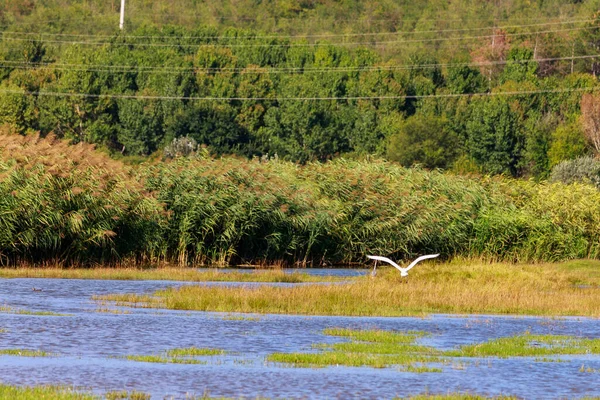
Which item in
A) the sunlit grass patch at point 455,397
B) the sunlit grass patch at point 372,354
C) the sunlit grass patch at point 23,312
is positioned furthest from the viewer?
the sunlit grass patch at point 23,312

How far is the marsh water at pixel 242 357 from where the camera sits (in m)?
20.0

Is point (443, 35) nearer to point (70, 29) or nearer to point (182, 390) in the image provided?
point (70, 29)

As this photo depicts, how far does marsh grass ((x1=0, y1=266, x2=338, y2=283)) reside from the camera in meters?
39.6

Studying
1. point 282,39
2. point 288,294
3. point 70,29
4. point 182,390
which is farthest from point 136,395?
point 70,29

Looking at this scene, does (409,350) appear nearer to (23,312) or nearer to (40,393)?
(40,393)

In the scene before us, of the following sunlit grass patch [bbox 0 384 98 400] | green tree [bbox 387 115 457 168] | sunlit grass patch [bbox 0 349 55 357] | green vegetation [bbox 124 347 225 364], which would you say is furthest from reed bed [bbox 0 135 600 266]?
green tree [bbox 387 115 457 168]

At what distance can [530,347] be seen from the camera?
82.7ft

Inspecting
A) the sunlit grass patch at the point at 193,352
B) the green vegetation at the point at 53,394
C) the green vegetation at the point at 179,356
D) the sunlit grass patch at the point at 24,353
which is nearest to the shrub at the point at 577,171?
the sunlit grass patch at the point at 193,352

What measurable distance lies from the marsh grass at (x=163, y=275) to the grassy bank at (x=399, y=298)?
313cm

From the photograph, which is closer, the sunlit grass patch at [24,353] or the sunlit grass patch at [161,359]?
the sunlit grass patch at [161,359]

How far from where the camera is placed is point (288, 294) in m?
33.4

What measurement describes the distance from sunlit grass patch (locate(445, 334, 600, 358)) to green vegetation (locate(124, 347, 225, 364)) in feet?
15.4

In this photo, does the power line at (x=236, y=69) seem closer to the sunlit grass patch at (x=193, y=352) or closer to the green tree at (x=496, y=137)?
the green tree at (x=496, y=137)

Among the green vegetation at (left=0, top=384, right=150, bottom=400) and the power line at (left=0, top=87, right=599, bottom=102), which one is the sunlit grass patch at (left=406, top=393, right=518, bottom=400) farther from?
the power line at (left=0, top=87, right=599, bottom=102)
